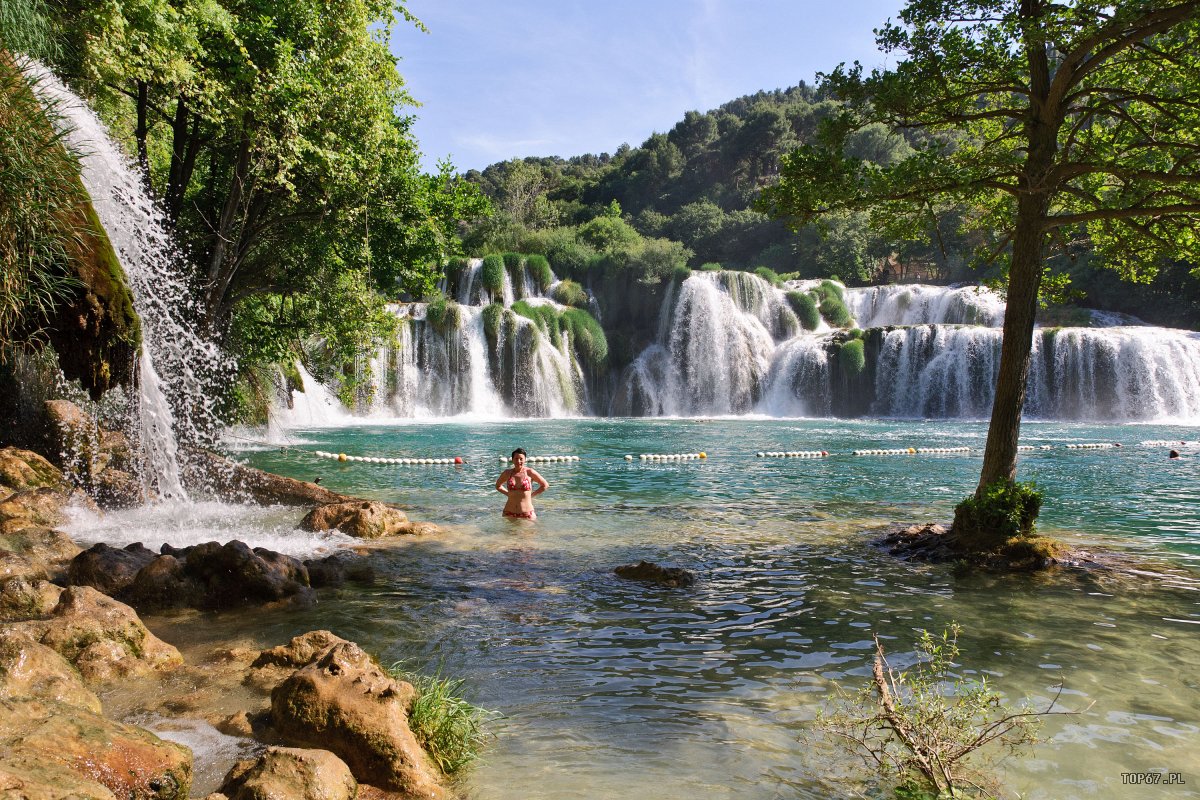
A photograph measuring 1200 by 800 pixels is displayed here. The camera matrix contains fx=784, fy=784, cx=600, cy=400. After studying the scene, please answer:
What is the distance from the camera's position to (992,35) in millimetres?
→ 8664

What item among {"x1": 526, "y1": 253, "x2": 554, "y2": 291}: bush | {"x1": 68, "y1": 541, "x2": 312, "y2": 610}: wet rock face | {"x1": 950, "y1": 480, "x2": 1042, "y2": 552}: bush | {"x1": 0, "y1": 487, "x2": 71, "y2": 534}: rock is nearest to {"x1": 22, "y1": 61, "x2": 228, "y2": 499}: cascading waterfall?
{"x1": 0, "y1": 487, "x2": 71, "y2": 534}: rock

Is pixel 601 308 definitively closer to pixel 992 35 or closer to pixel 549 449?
pixel 549 449

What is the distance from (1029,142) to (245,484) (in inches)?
488

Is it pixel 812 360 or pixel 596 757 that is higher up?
pixel 812 360

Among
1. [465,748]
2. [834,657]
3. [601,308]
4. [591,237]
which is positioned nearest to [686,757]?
[465,748]

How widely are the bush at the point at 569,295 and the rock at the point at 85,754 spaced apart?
39.3 meters

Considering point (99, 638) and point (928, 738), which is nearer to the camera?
point (928, 738)

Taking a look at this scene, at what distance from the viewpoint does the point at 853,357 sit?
1442 inches

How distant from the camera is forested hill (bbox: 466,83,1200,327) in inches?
1793

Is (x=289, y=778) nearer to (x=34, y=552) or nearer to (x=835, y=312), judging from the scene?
(x=34, y=552)

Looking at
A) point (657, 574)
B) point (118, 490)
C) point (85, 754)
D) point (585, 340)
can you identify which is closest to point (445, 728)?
point (85, 754)

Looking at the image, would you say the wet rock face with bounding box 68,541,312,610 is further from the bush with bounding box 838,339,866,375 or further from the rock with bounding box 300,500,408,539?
the bush with bounding box 838,339,866,375

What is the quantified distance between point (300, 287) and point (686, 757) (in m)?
14.1

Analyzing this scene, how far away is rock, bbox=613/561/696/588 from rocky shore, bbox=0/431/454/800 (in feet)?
9.01
